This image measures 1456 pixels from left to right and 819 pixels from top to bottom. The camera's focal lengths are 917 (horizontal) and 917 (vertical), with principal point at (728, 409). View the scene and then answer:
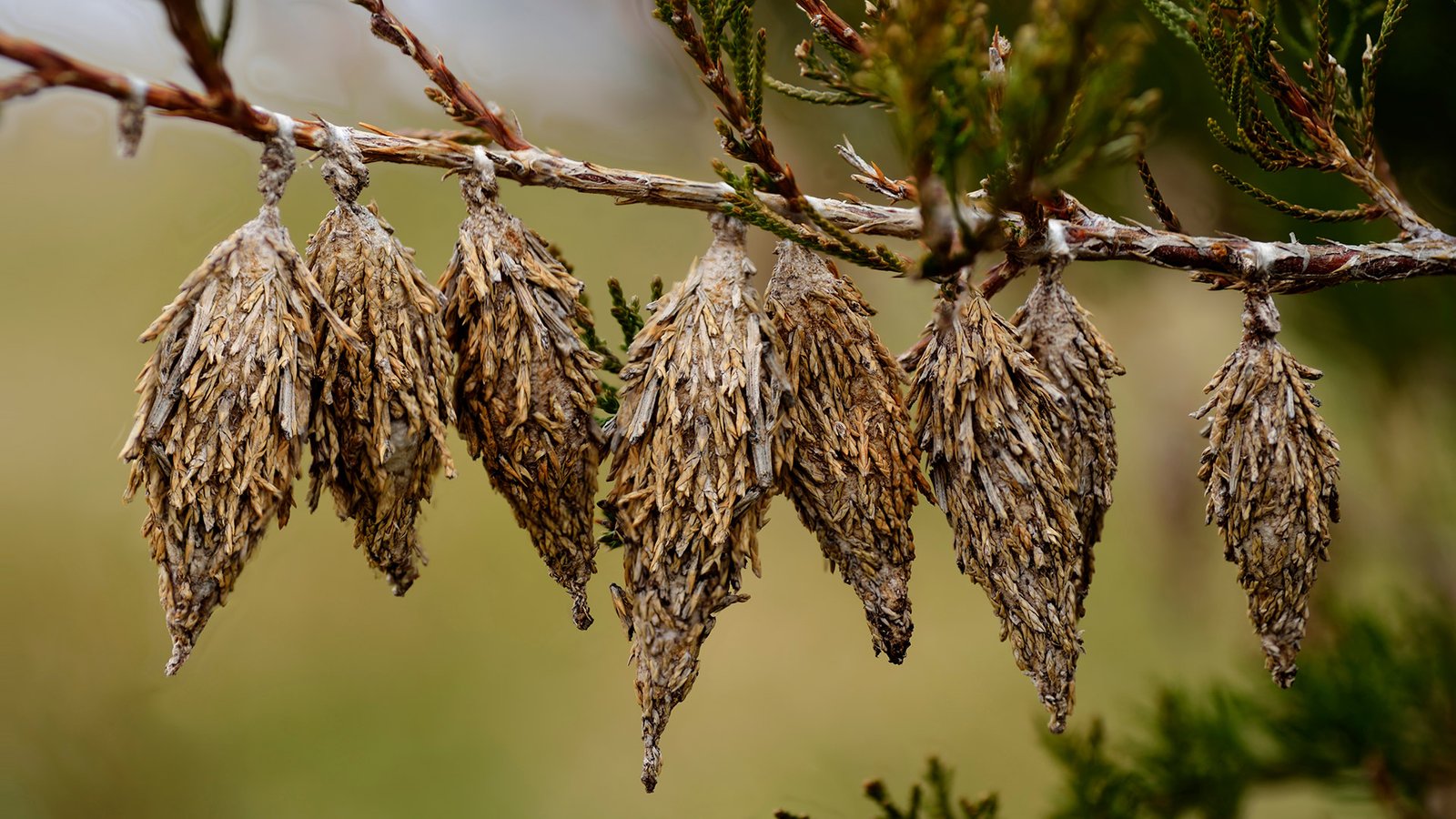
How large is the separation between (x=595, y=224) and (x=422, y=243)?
33.7 inches

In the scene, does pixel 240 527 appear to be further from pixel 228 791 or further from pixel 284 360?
pixel 228 791

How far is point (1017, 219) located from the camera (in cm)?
77

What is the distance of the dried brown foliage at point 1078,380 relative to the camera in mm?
763

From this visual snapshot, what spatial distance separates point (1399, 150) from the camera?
5.08 feet

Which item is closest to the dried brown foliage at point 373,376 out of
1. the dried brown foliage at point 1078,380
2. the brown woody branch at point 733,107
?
the brown woody branch at point 733,107

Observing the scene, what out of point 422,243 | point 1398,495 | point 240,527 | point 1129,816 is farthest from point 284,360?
point 422,243

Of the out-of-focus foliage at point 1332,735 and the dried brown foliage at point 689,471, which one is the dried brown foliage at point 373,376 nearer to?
the dried brown foliage at point 689,471

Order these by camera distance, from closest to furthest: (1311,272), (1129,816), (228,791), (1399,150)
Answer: (1311,272)
(1129,816)
(1399,150)
(228,791)

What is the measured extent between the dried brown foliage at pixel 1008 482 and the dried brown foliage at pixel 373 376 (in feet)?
1.24

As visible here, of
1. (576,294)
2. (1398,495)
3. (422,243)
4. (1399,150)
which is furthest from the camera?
(422,243)

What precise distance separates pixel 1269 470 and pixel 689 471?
1.57ft

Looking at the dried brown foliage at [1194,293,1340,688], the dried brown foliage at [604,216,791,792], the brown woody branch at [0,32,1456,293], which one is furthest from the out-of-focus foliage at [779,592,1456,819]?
the dried brown foliage at [604,216,791,792]

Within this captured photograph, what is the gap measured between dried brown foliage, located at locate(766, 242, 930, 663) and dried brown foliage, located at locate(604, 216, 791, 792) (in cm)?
3

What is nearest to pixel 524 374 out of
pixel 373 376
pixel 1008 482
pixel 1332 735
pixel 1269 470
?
pixel 373 376
